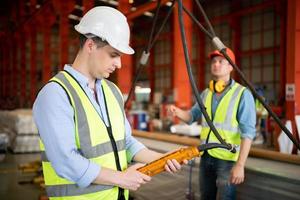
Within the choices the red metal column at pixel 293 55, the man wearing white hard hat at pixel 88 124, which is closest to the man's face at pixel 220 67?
the man wearing white hard hat at pixel 88 124

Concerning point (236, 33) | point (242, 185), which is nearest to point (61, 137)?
point (242, 185)

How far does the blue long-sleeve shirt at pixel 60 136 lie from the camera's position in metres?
1.44

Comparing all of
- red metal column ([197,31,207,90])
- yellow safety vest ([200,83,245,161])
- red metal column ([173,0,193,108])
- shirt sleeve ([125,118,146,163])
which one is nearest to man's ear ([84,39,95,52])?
shirt sleeve ([125,118,146,163])

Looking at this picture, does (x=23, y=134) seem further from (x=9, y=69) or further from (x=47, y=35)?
(x=9, y=69)

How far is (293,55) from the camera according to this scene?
648cm

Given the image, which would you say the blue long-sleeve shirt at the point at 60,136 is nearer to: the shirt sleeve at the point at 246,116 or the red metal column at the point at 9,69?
the shirt sleeve at the point at 246,116

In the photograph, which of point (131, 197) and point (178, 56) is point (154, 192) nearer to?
point (131, 197)

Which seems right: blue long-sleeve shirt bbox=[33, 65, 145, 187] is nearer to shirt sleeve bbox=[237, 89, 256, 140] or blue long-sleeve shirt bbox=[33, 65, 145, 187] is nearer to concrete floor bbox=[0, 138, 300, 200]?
shirt sleeve bbox=[237, 89, 256, 140]

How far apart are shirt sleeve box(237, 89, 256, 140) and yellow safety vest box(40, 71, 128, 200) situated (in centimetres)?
139

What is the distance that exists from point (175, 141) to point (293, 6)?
3.99 meters

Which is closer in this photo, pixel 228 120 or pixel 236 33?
pixel 228 120

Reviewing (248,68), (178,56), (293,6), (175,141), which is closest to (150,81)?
(248,68)

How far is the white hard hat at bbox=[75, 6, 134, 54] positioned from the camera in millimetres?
1585

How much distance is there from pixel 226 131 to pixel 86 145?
5.15ft
